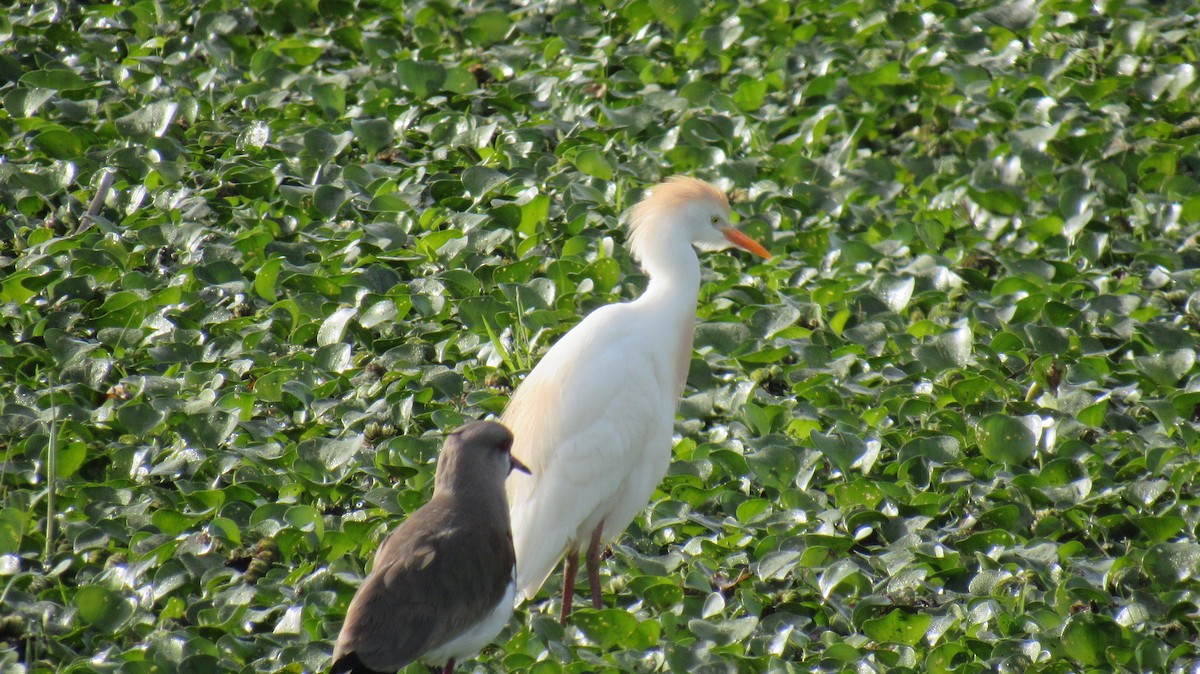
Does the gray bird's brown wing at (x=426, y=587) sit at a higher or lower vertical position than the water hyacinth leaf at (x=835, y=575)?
higher

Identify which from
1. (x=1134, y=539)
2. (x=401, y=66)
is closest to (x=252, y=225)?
(x=401, y=66)

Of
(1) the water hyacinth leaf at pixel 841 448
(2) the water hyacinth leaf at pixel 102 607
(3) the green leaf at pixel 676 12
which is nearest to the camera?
(2) the water hyacinth leaf at pixel 102 607

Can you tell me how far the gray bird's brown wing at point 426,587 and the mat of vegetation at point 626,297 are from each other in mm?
373

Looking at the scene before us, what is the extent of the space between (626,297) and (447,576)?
246 cm

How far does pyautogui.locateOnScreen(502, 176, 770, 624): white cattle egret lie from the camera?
171 inches

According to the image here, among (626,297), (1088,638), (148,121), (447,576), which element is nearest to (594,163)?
(626,297)

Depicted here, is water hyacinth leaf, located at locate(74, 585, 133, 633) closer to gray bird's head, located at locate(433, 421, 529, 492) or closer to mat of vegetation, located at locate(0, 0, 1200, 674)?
mat of vegetation, located at locate(0, 0, 1200, 674)

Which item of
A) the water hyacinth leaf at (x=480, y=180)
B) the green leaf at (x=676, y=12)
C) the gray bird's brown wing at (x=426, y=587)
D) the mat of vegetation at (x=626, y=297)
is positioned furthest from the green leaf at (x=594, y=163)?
the gray bird's brown wing at (x=426, y=587)

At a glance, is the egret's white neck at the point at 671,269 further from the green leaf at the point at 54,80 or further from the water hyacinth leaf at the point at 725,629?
the green leaf at the point at 54,80

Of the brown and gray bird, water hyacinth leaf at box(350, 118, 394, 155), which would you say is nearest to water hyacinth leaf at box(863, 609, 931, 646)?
the brown and gray bird

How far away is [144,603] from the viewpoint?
13.1 feet

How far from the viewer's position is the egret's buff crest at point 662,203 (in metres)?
4.80

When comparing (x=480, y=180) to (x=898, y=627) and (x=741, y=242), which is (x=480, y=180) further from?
(x=898, y=627)

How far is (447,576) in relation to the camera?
3.57m
